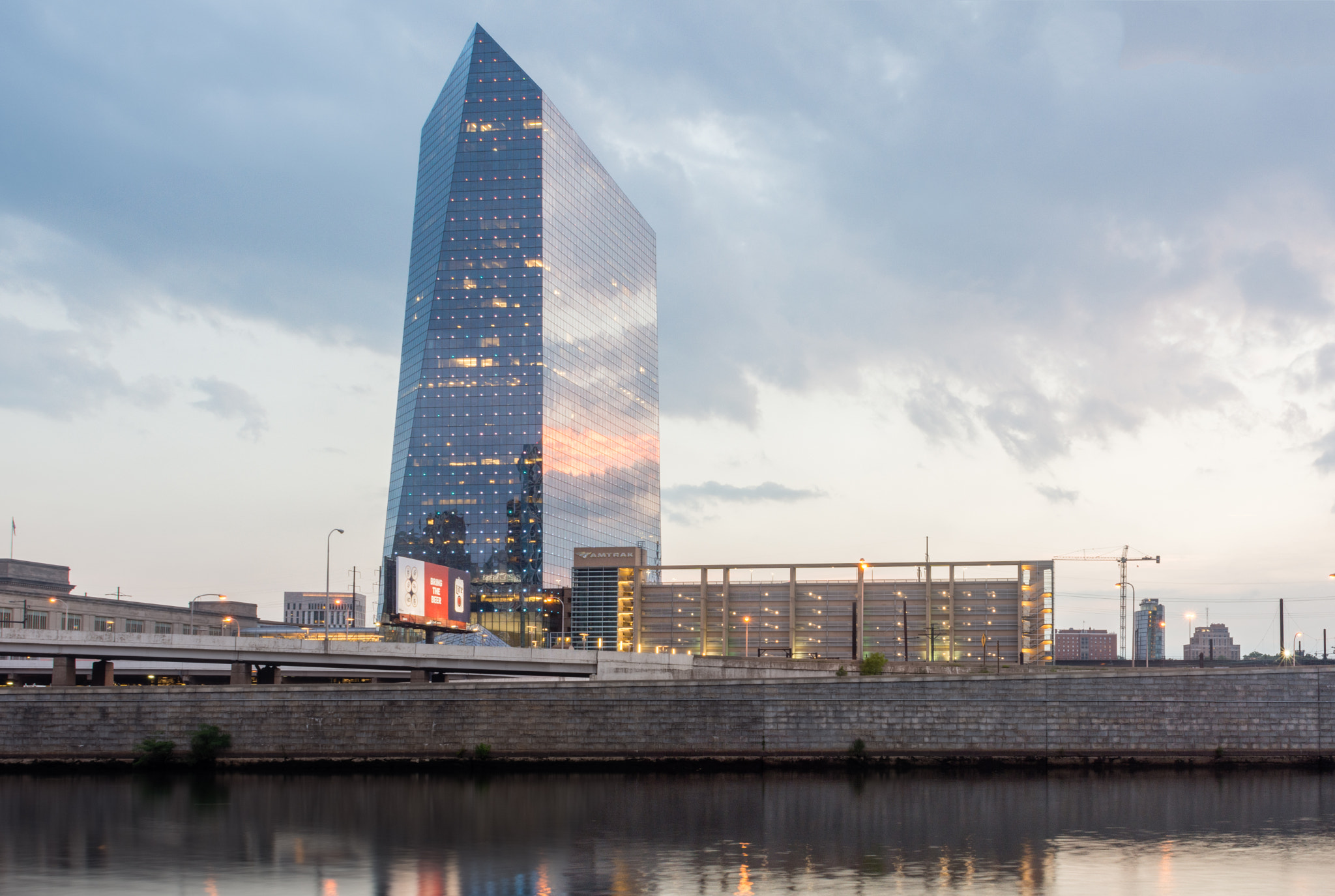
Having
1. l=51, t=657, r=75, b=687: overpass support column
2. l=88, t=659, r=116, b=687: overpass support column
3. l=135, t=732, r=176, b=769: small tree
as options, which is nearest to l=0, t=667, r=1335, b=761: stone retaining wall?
l=135, t=732, r=176, b=769: small tree

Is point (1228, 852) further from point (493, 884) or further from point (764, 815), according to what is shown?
point (493, 884)

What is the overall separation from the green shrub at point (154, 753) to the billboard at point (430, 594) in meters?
31.5

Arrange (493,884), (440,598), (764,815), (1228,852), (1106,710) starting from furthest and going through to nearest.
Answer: (440,598), (1106,710), (764,815), (1228,852), (493,884)

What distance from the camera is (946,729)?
244ft

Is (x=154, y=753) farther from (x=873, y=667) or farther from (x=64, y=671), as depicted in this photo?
(x=873, y=667)

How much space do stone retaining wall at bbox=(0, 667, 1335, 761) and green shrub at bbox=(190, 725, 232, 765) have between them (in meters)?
0.72

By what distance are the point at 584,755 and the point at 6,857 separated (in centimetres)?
3943

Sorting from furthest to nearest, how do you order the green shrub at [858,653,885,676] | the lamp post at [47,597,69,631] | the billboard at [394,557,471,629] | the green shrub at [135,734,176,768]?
1. the lamp post at [47,597,69,631]
2. the billboard at [394,557,471,629]
3. the green shrub at [858,653,885,676]
4. the green shrub at [135,734,176,768]

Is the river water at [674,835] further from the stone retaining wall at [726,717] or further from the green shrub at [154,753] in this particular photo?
the green shrub at [154,753]

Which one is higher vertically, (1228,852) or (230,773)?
(1228,852)

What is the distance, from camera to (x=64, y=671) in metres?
87.1

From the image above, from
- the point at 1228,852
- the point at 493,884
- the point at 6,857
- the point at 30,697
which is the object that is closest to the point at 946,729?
the point at 1228,852

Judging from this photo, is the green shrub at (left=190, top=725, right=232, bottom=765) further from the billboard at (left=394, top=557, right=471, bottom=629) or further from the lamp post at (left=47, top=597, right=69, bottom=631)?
the lamp post at (left=47, top=597, right=69, bottom=631)

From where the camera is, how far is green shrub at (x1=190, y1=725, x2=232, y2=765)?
76.0m
